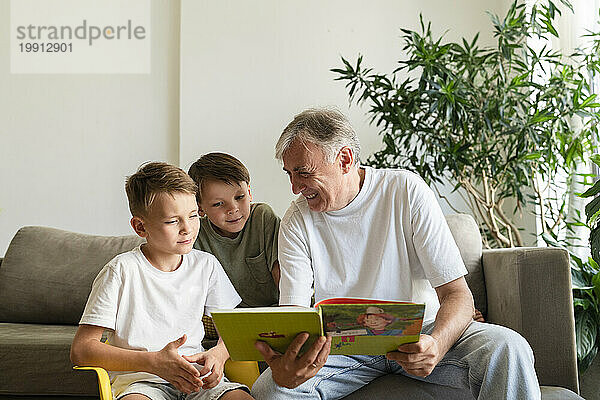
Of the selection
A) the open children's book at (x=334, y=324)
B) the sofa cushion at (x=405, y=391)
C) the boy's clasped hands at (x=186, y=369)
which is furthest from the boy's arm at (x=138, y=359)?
the sofa cushion at (x=405, y=391)

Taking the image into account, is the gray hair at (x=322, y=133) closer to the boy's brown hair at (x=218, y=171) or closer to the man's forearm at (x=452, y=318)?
the boy's brown hair at (x=218, y=171)

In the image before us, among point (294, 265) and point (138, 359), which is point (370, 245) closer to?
point (294, 265)

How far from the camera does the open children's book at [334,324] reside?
1.42 m

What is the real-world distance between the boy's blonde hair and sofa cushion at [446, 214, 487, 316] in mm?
1078

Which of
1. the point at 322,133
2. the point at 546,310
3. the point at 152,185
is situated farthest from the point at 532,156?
the point at 152,185

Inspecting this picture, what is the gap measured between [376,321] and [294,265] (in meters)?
0.51

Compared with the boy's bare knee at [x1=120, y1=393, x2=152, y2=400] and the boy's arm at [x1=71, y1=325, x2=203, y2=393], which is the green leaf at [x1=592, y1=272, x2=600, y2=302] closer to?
the boy's arm at [x1=71, y1=325, x2=203, y2=393]

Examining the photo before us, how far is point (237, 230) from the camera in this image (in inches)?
88.7

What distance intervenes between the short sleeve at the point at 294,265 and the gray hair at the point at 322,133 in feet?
0.67

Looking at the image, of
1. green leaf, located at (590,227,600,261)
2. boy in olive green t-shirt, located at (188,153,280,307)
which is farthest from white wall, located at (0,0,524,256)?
green leaf, located at (590,227,600,261)

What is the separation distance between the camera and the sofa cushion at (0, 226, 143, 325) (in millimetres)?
2938

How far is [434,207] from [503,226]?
5.98 ft

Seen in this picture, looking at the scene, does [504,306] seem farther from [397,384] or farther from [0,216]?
[0,216]

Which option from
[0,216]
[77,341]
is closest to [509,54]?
[77,341]
